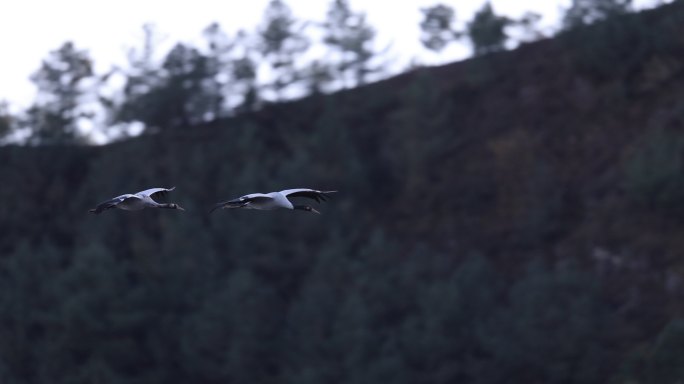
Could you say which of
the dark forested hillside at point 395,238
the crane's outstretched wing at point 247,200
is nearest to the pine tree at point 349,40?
the dark forested hillside at point 395,238

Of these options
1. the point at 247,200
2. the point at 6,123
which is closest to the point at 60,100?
the point at 6,123

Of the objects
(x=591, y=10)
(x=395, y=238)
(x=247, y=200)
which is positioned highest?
(x=591, y=10)

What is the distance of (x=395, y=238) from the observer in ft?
202

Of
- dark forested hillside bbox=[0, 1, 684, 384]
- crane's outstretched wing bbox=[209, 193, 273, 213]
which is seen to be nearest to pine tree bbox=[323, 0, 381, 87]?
dark forested hillside bbox=[0, 1, 684, 384]

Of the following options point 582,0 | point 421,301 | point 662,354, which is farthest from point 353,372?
point 582,0

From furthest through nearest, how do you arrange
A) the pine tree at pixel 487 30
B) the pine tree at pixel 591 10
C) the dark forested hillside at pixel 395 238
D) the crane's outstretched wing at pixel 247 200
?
the pine tree at pixel 487 30, the pine tree at pixel 591 10, the dark forested hillside at pixel 395 238, the crane's outstretched wing at pixel 247 200

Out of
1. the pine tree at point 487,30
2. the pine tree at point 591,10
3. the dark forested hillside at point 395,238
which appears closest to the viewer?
the dark forested hillside at point 395,238

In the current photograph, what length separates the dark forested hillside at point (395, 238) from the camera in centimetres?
4797

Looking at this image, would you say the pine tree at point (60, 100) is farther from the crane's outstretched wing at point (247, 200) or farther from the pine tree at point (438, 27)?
the crane's outstretched wing at point (247, 200)

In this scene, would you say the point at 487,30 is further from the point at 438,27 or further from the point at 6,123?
the point at 6,123

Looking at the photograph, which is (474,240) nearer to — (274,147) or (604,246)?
(604,246)

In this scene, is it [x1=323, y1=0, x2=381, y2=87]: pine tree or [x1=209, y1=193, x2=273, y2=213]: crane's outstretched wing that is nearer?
[x1=209, y1=193, x2=273, y2=213]: crane's outstretched wing

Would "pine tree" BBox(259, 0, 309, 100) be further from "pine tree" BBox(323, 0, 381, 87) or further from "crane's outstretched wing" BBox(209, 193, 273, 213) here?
"crane's outstretched wing" BBox(209, 193, 273, 213)

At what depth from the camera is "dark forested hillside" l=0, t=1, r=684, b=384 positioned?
48.0 m
